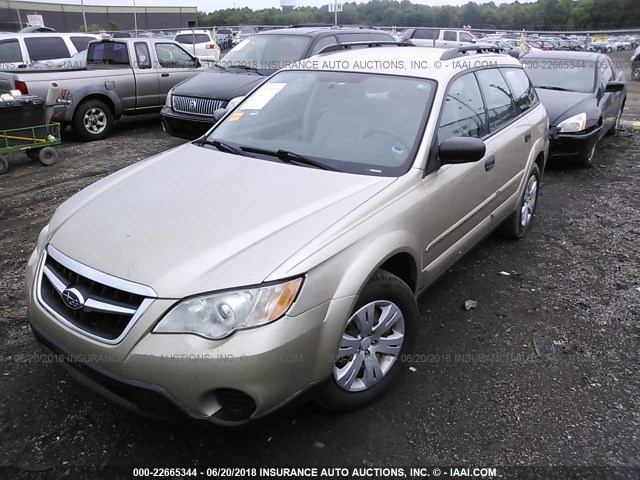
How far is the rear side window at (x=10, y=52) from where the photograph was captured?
10.1 m

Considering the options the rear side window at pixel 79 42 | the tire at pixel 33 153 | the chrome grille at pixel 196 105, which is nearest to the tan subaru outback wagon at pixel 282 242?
the chrome grille at pixel 196 105

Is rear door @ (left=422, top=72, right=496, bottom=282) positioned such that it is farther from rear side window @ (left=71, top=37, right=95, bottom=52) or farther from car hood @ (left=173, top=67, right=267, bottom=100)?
rear side window @ (left=71, top=37, right=95, bottom=52)

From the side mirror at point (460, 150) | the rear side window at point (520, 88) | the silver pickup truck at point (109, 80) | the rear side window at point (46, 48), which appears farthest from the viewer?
the rear side window at point (46, 48)

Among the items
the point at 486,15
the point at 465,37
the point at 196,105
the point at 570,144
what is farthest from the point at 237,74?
the point at 486,15

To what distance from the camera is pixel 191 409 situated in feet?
6.97

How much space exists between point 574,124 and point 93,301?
6.77m

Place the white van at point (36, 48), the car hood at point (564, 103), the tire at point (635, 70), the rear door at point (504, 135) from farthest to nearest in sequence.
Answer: the tire at point (635, 70)
the white van at point (36, 48)
the car hood at point (564, 103)
the rear door at point (504, 135)

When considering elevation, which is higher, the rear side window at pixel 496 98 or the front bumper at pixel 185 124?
the rear side window at pixel 496 98

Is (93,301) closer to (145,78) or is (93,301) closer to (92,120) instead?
(92,120)

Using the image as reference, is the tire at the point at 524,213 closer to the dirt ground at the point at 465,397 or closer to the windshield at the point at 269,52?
the dirt ground at the point at 465,397

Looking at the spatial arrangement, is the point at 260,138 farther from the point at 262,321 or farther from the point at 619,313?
the point at 619,313

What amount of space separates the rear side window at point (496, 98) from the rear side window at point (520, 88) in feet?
0.43

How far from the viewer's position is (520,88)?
482 cm

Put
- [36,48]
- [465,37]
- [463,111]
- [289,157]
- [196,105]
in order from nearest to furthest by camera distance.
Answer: [289,157] < [463,111] < [196,105] < [36,48] < [465,37]
